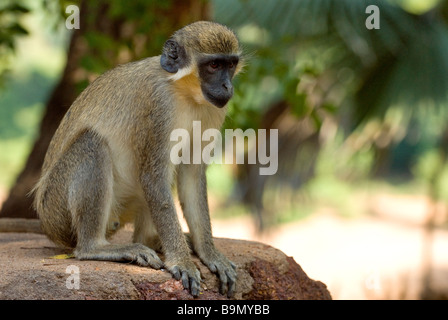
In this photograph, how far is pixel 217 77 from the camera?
5613mm

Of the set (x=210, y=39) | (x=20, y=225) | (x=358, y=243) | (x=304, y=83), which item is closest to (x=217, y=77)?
(x=210, y=39)

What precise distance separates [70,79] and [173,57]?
13.6ft

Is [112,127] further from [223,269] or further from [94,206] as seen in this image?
[223,269]

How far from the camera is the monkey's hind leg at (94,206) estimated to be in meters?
5.58

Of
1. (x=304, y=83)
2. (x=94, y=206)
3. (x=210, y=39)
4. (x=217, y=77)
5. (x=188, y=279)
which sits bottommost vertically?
(x=188, y=279)

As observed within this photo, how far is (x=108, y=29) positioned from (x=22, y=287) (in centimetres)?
528

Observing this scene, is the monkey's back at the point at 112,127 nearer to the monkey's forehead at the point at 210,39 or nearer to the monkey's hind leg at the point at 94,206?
the monkey's hind leg at the point at 94,206

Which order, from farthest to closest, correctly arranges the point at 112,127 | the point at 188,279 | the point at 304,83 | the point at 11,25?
the point at 304,83, the point at 11,25, the point at 112,127, the point at 188,279

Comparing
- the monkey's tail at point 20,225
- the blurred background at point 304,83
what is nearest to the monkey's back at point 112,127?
the blurred background at point 304,83

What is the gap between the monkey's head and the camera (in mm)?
5570

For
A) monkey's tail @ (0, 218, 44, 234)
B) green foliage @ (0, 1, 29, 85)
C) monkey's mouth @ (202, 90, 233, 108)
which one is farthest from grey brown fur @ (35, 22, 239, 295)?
green foliage @ (0, 1, 29, 85)

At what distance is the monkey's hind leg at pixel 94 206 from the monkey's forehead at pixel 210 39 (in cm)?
116

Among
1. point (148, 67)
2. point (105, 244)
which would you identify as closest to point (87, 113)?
point (148, 67)
